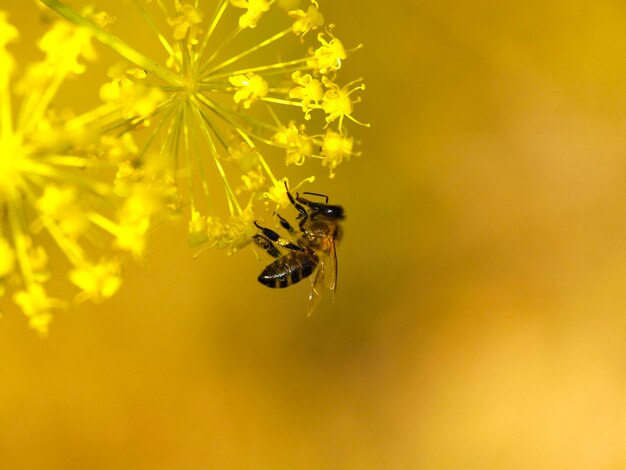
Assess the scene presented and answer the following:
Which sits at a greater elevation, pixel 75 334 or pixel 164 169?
pixel 75 334

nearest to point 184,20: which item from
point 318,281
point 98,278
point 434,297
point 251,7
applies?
point 251,7

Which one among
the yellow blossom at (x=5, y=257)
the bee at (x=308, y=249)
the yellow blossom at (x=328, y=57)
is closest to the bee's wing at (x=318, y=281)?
the bee at (x=308, y=249)

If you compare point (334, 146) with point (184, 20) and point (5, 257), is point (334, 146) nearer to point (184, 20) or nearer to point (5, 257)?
point (184, 20)

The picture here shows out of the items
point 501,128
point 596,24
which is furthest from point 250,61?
point 596,24

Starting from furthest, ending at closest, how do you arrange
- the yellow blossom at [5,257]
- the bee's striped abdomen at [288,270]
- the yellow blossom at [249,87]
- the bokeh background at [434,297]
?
the bokeh background at [434,297]
the bee's striped abdomen at [288,270]
the yellow blossom at [249,87]
the yellow blossom at [5,257]

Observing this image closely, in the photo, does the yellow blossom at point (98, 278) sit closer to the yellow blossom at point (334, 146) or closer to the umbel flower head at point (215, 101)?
the umbel flower head at point (215, 101)

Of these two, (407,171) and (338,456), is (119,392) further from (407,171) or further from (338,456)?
(407,171)

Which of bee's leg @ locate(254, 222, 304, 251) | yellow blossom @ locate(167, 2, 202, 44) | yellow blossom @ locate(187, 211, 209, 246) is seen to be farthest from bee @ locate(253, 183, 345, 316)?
yellow blossom @ locate(167, 2, 202, 44)
